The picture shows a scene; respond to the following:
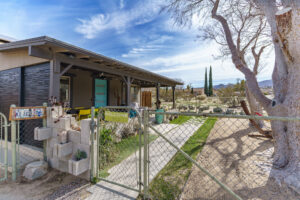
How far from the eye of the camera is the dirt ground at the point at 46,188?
2203 mm

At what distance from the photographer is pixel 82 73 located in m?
7.02

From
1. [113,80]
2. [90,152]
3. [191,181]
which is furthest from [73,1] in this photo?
[191,181]

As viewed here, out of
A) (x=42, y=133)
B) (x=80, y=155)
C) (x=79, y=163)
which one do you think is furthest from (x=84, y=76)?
(x=79, y=163)

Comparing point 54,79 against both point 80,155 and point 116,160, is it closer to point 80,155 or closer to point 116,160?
point 80,155

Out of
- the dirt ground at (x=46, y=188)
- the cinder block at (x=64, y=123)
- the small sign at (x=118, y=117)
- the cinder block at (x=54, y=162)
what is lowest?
the dirt ground at (x=46, y=188)

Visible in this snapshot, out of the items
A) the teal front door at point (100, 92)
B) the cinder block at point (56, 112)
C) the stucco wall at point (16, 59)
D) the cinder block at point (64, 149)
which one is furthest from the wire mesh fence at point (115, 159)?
the teal front door at point (100, 92)

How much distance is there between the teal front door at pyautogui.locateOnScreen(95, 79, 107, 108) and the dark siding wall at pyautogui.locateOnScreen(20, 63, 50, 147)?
3.39 metres

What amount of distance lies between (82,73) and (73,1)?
3.01 meters

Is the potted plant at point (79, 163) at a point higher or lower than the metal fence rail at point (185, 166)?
higher

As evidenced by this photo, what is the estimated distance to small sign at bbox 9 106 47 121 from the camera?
8.65 feet

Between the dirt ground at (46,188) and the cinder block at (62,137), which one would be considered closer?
the dirt ground at (46,188)

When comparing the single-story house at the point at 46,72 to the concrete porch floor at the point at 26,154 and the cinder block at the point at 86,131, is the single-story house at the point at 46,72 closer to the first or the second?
the concrete porch floor at the point at 26,154

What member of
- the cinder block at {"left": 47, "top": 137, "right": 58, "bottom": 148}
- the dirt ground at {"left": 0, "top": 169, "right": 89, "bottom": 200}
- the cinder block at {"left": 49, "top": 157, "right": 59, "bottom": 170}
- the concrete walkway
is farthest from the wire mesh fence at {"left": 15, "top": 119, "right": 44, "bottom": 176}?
the concrete walkway

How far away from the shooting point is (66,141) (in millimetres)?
2867
